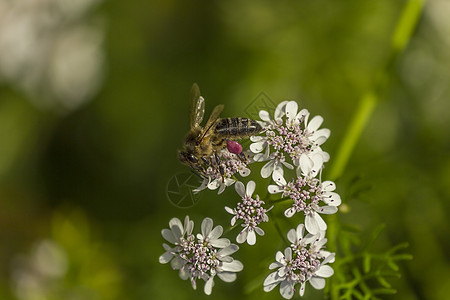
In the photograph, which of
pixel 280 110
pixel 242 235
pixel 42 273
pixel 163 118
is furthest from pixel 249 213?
pixel 163 118

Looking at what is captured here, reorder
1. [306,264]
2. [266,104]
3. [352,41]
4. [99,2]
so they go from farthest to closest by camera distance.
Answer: [99,2]
[352,41]
[266,104]
[306,264]

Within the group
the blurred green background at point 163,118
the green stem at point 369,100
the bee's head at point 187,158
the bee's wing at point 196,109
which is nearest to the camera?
the bee's head at point 187,158

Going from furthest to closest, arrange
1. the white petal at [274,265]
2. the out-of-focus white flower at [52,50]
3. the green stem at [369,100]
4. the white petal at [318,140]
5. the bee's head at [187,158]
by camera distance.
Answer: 1. the out-of-focus white flower at [52,50]
2. the green stem at [369,100]
3. the bee's head at [187,158]
4. the white petal at [318,140]
5. the white petal at [274,265]

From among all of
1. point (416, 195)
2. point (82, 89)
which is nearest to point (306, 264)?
point (416, 195)

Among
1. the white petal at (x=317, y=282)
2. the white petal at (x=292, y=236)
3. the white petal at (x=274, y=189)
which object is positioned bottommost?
the white petal at (x=317, y=282)

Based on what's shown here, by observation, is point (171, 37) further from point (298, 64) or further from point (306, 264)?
point (306, 264)

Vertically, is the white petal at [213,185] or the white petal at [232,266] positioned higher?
the white petal at [213,185]

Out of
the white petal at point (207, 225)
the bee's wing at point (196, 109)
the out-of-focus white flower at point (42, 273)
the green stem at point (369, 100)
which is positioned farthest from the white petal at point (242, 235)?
the out-of-focus white flower at point (42, 273)

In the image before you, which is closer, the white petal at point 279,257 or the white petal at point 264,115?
the white petal at point 279,257

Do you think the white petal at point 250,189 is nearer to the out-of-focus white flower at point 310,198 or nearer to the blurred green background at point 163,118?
the out-of-focus white flower at point 310,198
